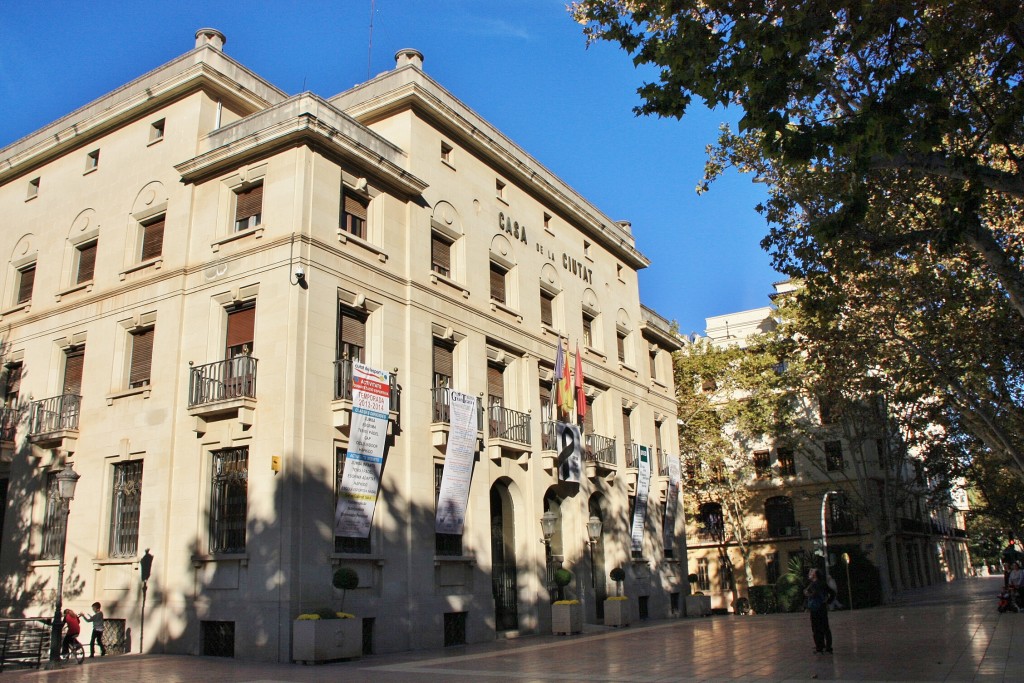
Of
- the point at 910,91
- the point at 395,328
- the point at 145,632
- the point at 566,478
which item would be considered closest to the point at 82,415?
the point at 145,632

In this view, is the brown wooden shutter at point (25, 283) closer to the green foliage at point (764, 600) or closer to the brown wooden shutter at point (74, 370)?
the brown wooden shutter at point (74, 370)

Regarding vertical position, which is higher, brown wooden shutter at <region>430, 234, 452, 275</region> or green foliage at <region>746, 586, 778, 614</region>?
brown wooden shutter at <region>430, 234, 452, 275</region>

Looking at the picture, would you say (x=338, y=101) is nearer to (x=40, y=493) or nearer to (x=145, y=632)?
(x=40, y=493)

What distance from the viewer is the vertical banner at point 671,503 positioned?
3469cm

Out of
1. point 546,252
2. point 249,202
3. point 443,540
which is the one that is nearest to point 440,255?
point 249,202

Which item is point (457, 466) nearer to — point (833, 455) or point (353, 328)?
point (353, 328)

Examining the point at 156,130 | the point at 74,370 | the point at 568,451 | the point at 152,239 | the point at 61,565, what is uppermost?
the point at 156,130

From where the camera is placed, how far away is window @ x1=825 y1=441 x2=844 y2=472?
4900 cm

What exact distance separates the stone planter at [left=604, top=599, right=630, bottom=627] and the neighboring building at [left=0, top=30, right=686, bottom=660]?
820mm

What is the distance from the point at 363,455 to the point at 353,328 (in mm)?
3520

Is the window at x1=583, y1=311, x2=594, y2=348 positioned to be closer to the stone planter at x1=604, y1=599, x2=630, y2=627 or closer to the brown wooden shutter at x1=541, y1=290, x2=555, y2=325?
the brown wooden shutter at x1=541, y1=290, x2=555, y2=325

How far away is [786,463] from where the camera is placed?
52.6m

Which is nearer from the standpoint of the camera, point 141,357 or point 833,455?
point 141,357

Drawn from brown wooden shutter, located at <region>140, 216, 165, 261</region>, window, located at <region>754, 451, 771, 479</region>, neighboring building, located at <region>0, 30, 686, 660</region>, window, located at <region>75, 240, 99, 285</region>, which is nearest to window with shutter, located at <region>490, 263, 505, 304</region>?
neighboring building, located at <region>0, 30, 686, 660</region>
